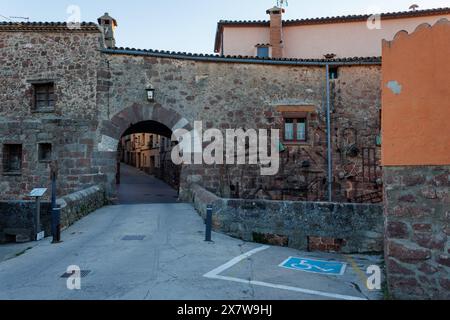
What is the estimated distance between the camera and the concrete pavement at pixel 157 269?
13.1 feet

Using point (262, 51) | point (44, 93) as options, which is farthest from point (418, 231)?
point (262, 51)

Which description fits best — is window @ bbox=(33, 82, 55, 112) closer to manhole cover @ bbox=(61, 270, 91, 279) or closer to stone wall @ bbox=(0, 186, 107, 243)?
stone wall @ bbox=(0, 186, 107, 243)

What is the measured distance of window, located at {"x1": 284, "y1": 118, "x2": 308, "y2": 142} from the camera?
1270 centimetres

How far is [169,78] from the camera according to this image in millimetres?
11977

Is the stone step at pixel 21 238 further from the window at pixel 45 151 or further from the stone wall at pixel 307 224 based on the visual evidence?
the stone wall at pixel 307 224

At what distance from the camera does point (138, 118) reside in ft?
38.4

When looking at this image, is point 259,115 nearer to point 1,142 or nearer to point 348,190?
point 348,190

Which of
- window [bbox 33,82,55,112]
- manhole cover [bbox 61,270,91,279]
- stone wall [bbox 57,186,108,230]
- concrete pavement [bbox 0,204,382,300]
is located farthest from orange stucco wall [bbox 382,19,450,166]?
window [bbox 33,82,55,112]

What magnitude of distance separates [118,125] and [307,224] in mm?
7224

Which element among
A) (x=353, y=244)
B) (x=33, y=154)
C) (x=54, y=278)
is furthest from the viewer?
(x=33, y=154)

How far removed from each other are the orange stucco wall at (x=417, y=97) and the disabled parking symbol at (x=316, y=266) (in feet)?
7.21

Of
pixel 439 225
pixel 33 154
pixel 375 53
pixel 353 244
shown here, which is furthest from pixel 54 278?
pixel 375 53

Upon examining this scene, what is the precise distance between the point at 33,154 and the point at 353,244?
10112mm

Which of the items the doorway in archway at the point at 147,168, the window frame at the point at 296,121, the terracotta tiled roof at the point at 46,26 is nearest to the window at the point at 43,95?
the terracotta tiled roof at the point at 46,26
